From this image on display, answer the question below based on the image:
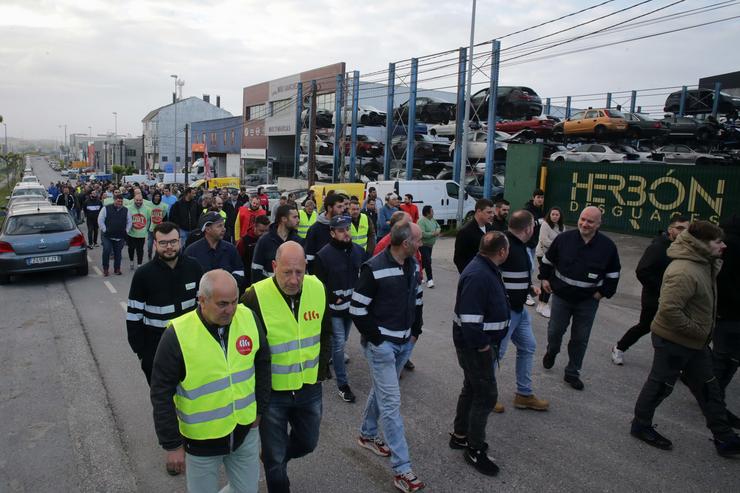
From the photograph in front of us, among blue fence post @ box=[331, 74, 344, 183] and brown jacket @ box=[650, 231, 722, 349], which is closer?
brown jacket @ box=[650, 231, 722, 349]

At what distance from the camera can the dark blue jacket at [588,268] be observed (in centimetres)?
554

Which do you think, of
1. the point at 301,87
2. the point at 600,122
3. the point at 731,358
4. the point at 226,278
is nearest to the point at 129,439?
the point at 226,278

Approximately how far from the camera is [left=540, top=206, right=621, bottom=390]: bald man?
18.2 feet

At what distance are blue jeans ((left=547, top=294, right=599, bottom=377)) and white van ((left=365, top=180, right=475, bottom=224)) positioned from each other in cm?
1367

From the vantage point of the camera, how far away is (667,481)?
4027mm

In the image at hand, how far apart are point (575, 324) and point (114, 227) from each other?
961cm

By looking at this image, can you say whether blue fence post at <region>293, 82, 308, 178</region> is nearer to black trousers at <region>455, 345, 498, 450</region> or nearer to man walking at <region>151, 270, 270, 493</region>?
black trousers at <region>455, 345, 498, 450</region>

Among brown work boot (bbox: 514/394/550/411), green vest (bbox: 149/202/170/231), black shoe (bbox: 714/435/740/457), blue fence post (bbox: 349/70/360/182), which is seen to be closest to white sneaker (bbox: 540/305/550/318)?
brown work boot (bbox: 514/394/550/411)

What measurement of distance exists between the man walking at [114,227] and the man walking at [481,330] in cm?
940

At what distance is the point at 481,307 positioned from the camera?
3938 millimetres

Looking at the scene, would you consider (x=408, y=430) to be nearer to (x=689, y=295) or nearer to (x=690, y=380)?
(x=690, y=380)

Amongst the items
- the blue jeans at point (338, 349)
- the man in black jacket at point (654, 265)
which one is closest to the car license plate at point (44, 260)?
the blue jeans at point (338, 349)

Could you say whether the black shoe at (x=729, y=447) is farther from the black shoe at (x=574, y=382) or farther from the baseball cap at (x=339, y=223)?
the baseball cap at (x=339, y=223)

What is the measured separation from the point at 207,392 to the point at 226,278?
0.59 m
